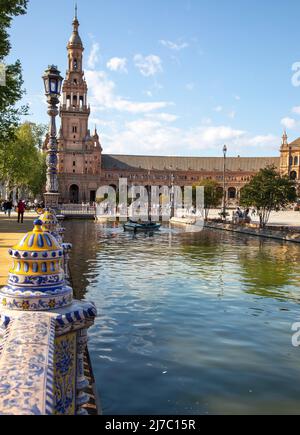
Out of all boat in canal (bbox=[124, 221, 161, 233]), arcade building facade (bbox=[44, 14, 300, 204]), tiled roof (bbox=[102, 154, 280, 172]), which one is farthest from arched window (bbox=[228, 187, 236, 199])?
boat in canal (bbox=[124, 221, 161, 233])

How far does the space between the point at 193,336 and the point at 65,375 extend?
6.91 m

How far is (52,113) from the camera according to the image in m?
15.4

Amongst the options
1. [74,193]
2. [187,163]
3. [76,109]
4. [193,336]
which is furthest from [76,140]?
[193,336]

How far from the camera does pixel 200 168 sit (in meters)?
146

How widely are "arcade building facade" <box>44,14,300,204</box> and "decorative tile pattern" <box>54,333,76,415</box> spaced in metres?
104

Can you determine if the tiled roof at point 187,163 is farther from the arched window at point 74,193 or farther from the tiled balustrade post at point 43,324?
the tiled balustrade post at point 43,324

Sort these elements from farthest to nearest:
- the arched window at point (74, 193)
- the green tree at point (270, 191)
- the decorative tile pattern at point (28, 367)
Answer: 1. the arched window at point (74, 193)
2. the green tree at point (270, 191)
3. the decorative tile pattern at point (28, 367)

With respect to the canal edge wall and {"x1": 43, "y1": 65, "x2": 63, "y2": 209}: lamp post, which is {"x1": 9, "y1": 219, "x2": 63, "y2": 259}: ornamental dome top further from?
the canal edge wall

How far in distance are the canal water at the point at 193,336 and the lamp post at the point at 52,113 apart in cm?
336

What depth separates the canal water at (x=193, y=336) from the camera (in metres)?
7.19

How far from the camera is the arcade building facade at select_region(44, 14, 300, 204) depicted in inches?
4473

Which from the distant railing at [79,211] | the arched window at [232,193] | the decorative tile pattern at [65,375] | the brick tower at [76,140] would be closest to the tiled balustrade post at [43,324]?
the decorative tile pattern at [65,375]

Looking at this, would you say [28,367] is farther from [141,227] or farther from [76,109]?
[76,109]
